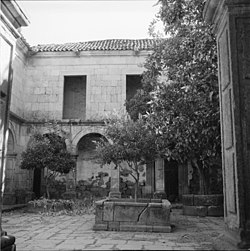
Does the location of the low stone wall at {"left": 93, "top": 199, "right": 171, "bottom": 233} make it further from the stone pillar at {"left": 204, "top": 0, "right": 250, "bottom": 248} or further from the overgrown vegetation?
the overgrown vegetation

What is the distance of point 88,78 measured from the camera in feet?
49.1

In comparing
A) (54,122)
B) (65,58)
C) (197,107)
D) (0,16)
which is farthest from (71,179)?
(0,16)

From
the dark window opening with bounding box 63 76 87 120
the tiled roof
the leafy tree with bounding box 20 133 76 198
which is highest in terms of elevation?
the tiled roof

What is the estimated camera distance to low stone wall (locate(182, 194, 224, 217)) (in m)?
9.95

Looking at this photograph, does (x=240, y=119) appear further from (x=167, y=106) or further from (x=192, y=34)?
(x=167, y=106)

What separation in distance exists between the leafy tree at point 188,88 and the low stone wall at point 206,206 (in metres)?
1.23

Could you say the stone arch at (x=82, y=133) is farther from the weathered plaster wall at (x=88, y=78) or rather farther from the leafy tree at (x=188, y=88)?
the leafy tree at (x=188, y=88)

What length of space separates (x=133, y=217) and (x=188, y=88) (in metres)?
3.32

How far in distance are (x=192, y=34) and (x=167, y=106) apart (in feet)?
6.76

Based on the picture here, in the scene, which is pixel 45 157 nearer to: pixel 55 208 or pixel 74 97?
pixel 55 208

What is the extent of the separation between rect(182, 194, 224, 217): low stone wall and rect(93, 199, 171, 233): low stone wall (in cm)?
336

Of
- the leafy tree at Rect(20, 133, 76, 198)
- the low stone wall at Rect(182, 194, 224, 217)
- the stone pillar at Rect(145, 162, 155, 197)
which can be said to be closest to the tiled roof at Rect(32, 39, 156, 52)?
the leafy tree at Rect(20, 133, 76, 198)

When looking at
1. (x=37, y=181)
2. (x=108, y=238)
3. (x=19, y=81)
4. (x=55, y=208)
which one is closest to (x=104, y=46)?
(x=19, y=81)

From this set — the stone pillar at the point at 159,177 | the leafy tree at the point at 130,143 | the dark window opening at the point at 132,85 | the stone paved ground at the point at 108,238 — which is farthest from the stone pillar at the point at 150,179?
the stone paved ground at the point at 108,238
